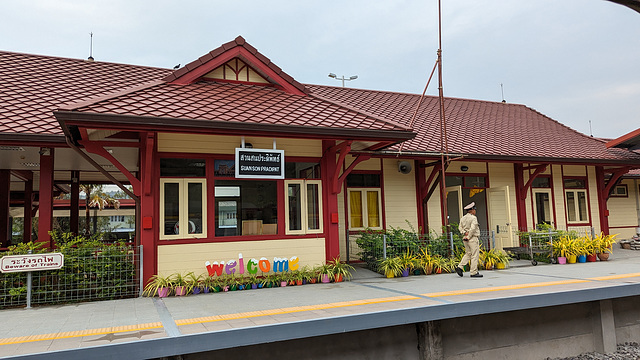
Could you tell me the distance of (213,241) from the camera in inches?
332

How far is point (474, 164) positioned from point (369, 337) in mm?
8930

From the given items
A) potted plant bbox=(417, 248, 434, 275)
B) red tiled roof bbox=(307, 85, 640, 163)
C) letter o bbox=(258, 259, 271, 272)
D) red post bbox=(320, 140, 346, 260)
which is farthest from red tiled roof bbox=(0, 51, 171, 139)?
potted plant bbox=(417, 248, 434, 275)

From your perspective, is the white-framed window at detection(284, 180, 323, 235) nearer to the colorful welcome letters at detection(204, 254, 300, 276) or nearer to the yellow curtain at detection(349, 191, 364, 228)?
the colorful welcome letters at detection(204, 254, 300, 276)

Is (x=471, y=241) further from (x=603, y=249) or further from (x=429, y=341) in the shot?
(x=603, y=249)

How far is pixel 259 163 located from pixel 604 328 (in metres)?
6.71

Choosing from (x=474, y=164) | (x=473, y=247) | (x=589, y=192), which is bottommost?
(x=473, y=247)

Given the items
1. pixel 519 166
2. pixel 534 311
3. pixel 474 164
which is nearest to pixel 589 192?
pixel 519 166

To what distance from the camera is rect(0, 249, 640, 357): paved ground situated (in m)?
4.87

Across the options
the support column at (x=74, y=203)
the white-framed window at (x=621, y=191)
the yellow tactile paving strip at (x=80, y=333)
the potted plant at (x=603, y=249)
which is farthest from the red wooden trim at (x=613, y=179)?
the support column at (x=74, y=203)

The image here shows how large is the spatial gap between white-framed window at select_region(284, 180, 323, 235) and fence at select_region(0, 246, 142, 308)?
302 centimetres

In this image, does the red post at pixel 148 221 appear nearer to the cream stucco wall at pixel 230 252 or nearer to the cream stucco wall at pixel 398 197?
the cream stucco wall at pixel 230 252

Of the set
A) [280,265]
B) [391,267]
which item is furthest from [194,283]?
[391,267]

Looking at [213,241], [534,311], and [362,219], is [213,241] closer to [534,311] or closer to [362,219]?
[362,219]

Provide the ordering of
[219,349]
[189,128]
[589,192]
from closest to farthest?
[219,349], [189,128], [589,192]
